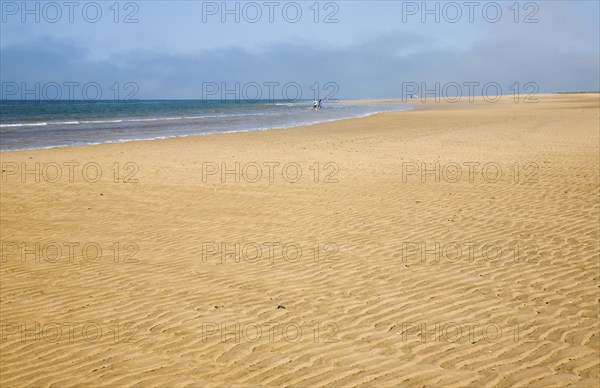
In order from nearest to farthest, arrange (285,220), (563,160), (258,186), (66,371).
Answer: (66,371)
(285,220)
(258,186)
(563,160)

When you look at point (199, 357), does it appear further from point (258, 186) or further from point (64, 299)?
point (258, 186)

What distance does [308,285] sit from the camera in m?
6.35

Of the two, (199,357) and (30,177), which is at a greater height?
(30,177)

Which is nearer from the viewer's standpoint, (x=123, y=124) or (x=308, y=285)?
(x=308, y=285)

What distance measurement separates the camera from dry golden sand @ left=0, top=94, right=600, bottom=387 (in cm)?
450

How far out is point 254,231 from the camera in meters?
8.71

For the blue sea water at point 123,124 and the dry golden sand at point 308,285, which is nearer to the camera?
the dry golden sand at point 308,285

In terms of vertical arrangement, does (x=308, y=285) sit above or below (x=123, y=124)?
below

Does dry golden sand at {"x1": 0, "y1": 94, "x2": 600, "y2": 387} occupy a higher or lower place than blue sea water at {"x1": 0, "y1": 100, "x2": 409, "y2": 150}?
lower

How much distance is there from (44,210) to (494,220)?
28.7 feet

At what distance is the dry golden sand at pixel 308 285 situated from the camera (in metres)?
4.50

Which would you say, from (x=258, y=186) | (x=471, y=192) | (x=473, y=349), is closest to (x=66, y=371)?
(x=473, y=349)

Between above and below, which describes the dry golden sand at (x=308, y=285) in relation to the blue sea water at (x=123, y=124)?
below

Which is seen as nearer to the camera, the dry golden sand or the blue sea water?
the dry golden sand
